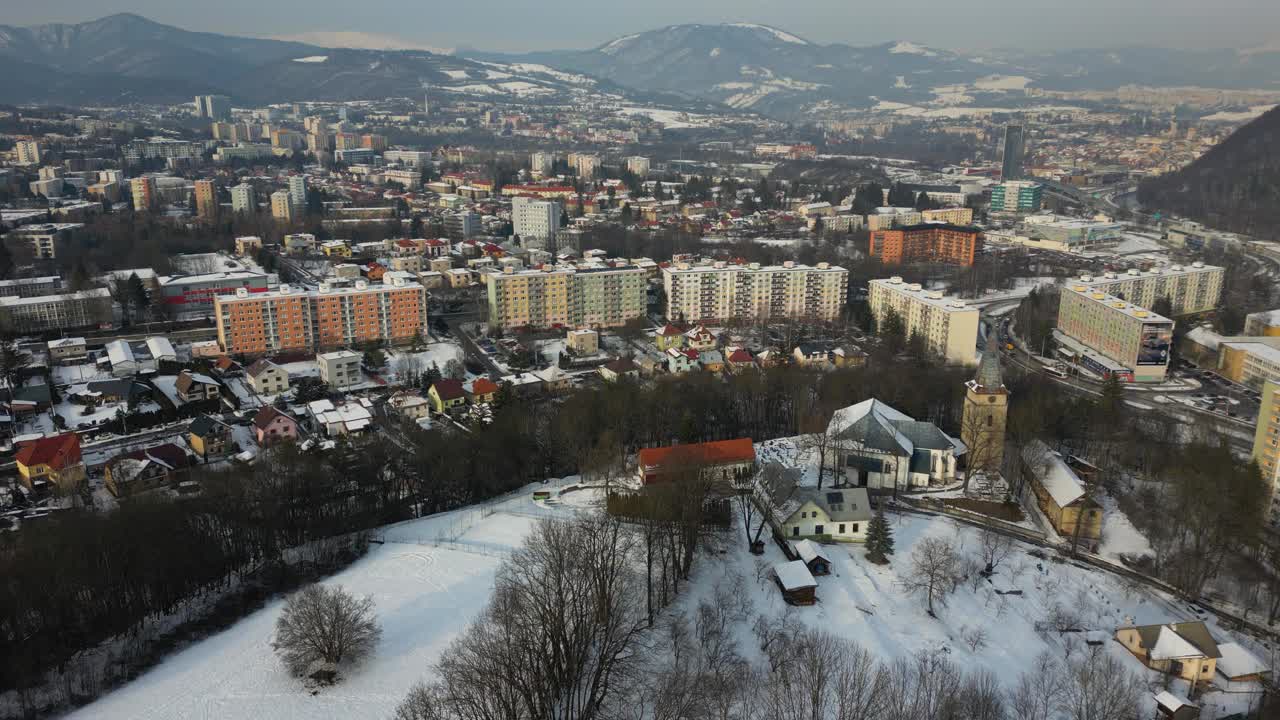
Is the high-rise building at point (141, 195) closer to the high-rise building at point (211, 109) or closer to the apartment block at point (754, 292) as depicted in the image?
the apartment block at point (754, 292)

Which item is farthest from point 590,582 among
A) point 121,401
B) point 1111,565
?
point 121,401

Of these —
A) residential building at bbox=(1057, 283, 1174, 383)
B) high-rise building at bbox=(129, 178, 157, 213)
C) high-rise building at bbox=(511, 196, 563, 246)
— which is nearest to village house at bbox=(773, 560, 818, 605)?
residential building at bbox=(1057, 283, 1174, 383)

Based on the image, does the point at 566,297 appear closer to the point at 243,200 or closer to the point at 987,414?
the point at 987,414

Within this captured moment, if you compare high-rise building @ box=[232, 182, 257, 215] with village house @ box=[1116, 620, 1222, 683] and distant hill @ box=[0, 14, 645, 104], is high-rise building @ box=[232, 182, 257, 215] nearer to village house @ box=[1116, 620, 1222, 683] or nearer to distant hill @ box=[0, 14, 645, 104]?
village house @ box=[1116, 620, 1222, 683]

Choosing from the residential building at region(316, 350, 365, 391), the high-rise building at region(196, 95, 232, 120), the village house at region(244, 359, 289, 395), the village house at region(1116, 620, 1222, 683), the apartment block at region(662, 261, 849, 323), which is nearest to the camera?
the village house at region(1116, 620, 1222, 683)

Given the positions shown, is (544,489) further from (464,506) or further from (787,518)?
(787,518)

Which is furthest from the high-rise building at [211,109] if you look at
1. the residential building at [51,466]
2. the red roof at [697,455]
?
the red roof at [697,455]

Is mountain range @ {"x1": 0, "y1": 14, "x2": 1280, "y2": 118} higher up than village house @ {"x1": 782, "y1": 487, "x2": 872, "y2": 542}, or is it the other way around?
mountain range @ {"x1": 0, "y1": 14, "x2": 1280, "y2": 118}
